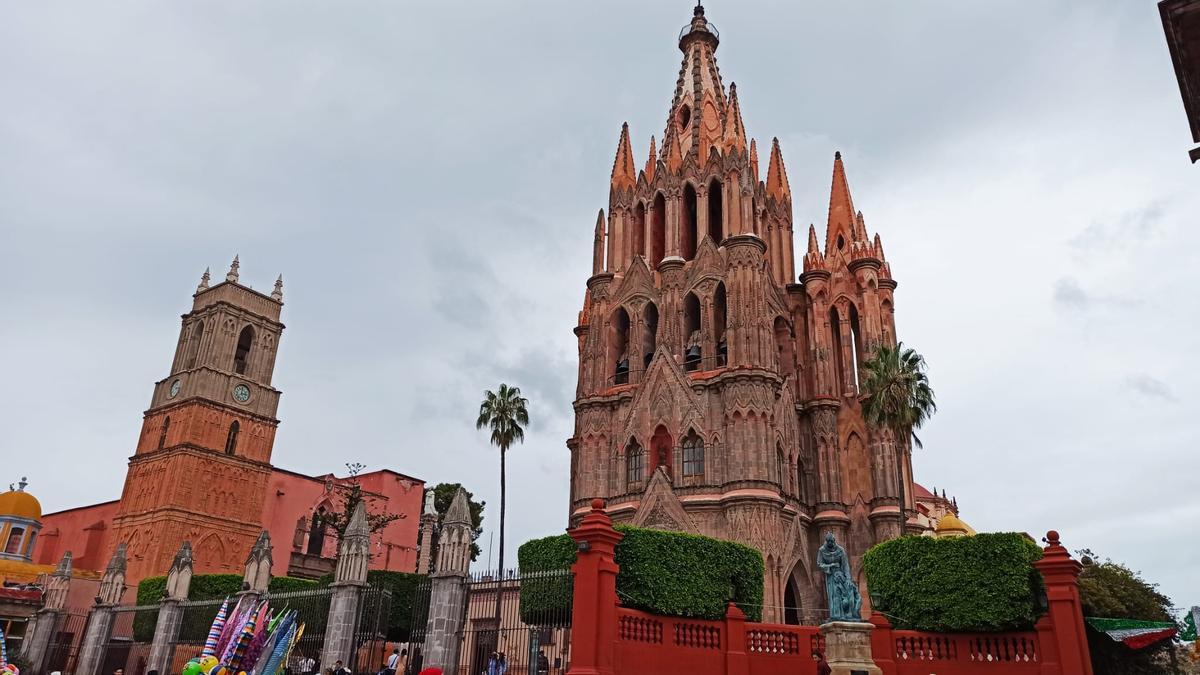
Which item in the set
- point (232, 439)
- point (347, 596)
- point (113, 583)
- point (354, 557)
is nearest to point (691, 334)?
point (354, 557)

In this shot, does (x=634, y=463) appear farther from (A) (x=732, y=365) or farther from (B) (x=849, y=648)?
(B) (x=849, y=648)

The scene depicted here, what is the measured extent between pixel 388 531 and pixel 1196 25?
4692 centimetres

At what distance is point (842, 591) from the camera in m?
17.5

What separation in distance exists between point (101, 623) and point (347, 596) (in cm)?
1245

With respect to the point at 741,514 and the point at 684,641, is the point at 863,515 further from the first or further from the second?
the point at 684,641

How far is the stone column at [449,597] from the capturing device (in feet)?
59.8

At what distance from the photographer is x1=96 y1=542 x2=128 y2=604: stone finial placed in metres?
28.0

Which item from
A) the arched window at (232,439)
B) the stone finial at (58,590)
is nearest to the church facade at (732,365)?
the stone finial at (58,590)

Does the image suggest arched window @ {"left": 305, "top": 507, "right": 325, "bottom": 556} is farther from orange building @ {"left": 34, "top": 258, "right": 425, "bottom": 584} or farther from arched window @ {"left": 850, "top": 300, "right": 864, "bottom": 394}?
arched window @ {"left": 850, "top": 300, "right": 864, "bottom": 394}

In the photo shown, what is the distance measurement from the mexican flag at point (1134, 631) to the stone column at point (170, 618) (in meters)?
24.2

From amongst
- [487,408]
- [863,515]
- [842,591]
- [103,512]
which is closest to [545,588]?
[842,591]

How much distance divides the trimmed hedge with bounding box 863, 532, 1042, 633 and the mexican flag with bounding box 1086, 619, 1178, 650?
2.69 m

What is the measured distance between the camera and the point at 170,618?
83.6 ft

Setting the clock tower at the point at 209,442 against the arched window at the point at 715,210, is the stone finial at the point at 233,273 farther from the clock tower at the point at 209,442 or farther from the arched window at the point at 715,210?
the arched window at the point at 715,210
